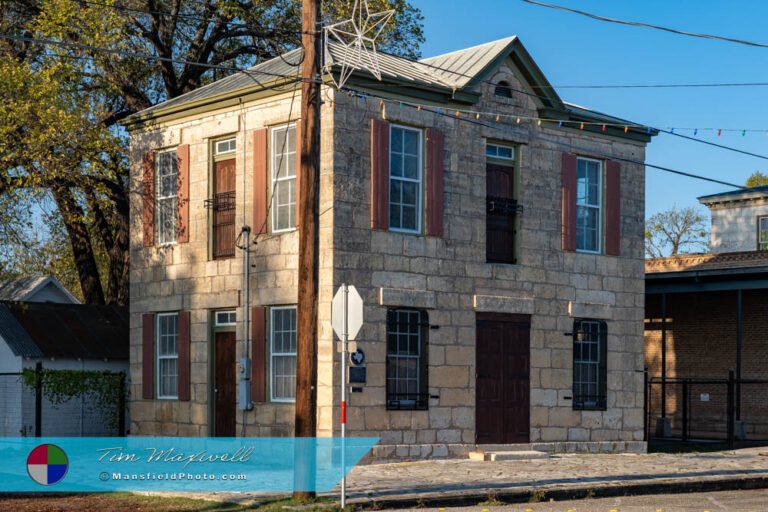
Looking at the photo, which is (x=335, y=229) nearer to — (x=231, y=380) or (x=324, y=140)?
(x=324, y=140)

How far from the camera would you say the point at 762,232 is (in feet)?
145

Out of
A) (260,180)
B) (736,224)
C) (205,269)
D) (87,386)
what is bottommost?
(87,386)

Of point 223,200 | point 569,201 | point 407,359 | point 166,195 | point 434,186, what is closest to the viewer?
point 407,359

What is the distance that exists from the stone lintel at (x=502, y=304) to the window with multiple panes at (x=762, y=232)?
23451mm

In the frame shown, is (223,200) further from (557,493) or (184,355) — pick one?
(557,493)

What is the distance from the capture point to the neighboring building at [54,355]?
26047 millimetres

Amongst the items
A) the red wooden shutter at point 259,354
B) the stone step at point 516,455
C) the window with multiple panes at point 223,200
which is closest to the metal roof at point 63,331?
the window with multiple panes at point 223,200

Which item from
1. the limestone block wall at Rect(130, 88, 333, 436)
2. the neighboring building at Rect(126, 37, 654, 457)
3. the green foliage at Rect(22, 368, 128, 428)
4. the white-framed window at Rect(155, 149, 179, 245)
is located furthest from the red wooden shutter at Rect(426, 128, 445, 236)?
the green foliage at Rect(22, 368, 128, 428)

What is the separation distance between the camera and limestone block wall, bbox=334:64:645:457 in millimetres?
21047

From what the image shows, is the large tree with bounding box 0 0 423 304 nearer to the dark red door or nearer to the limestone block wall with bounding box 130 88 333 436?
the limestone block wall with bounding box 130 88 333 436

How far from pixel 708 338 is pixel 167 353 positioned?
1870 cm

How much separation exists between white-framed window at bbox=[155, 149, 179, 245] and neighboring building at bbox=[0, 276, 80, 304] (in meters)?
10.2

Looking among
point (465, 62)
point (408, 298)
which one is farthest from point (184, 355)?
point (465, 62)

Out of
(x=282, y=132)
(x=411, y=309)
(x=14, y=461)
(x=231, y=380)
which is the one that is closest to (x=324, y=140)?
(x=282, y=132)
